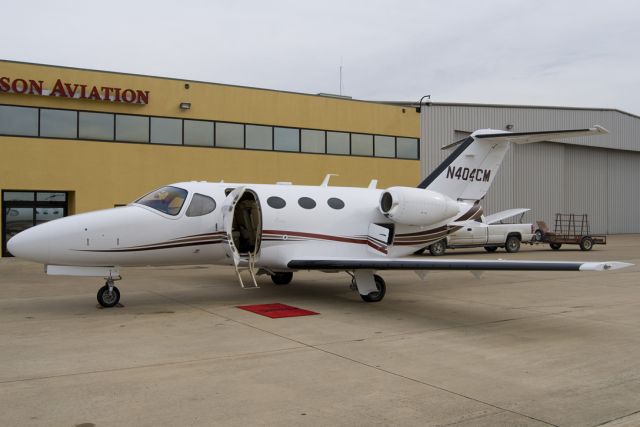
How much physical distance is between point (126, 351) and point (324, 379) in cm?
291

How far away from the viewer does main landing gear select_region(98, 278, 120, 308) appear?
1116cm

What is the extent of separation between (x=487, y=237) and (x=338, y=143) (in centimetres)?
870

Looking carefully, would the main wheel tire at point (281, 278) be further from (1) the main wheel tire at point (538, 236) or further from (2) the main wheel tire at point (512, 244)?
(1) the main wheel tire at point (538, 236)

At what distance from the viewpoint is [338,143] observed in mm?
29250

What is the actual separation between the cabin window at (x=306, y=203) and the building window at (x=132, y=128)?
13.9 meters

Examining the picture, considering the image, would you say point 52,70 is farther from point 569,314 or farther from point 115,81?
point 569,314

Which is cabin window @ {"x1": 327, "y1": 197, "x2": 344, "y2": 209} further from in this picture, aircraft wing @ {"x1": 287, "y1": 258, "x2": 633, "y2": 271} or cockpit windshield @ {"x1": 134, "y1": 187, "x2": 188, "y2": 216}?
cockpit windshield @ {"x1": 134, "y1": 187, "x2": 188, "y2": 216}

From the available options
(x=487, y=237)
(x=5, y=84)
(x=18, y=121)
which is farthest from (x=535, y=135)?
(x=5, y=84)

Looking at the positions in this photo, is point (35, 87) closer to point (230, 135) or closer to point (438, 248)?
point (230, 135)

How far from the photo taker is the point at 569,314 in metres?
11.0

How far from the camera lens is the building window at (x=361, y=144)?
29688 millimetres

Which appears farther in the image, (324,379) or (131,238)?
(131,238)

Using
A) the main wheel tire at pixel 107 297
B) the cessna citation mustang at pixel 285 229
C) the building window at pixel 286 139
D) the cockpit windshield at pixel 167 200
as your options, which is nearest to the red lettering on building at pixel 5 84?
the building window at pixel 286 139

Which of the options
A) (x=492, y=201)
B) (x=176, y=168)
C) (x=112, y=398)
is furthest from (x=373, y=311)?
(x=492, y=201)
